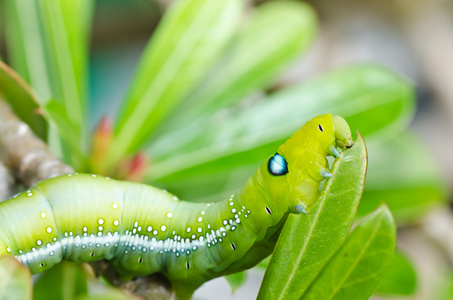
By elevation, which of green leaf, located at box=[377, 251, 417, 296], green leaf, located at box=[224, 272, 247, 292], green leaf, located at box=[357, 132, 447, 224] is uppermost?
green leaf, located at box=[224, 272, 247, 292]

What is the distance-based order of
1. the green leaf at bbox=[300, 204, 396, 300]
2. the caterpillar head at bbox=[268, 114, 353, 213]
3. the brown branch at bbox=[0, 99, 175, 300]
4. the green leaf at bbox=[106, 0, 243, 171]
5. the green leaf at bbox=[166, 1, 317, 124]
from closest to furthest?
the green leaf at bbox=[300, 204, 396, 300] < the caterpillar head at bbox=[268, 114, 353, 213] < the brown branch at bbox=[0, 99, 175, 300] < the green leaf at bbox=[106, 0, 243, 171] < the green leaf at bbox=[166, 1, 317, 124]

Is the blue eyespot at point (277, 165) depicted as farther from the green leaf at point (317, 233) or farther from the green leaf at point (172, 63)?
the green leaf at point (172, 63)

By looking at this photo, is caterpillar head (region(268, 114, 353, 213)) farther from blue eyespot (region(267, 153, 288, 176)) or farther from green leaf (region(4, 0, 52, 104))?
green leaf (region(4, 0, 52, 104))

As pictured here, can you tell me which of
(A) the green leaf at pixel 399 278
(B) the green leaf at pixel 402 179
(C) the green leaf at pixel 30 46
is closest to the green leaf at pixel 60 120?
(C) the green leaf at pixel 30 46

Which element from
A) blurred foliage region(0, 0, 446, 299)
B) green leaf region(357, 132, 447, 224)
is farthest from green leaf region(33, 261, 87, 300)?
green leaf region(357, 132, 447, 224)

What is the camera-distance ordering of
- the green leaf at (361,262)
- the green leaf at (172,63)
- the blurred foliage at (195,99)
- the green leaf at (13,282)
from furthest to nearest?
1. the green leaf at (172,63)
2. the blurred foliage at (195,99)
3. the green leaf at (361,262)
4. the green leaf at (13,282)

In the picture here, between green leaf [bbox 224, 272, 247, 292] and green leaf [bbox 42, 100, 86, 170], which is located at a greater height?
green leaf [bbox 42, 100, 86, 170]
